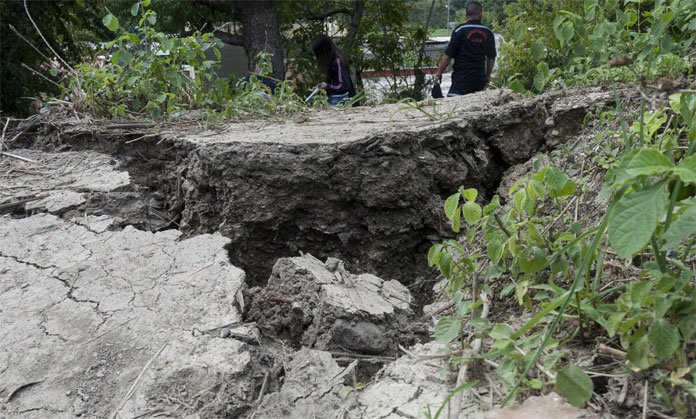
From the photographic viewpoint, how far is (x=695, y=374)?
4.47ft

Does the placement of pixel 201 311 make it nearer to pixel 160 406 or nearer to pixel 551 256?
pixel 160 406

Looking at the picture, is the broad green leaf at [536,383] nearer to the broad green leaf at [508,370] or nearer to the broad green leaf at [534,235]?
the broad green leaf at [508,370]

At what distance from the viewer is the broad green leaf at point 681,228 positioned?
1.38m

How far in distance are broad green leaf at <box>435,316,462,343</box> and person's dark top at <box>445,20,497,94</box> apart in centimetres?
429

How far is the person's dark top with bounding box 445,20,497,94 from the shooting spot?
5.79 meters

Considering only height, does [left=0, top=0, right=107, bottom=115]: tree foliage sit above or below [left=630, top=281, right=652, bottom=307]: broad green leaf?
above

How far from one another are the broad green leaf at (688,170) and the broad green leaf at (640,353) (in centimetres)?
38

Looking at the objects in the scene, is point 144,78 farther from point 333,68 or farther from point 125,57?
point 333,68

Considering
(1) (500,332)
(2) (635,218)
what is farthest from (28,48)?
(2) (635,218)

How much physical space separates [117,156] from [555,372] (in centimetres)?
307

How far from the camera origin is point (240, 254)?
9.90 feet

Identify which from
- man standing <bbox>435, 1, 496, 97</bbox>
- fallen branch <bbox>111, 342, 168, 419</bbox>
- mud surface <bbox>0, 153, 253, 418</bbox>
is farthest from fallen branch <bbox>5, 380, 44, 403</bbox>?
man standing <bbox>435, 1, 496, 97</bbox>

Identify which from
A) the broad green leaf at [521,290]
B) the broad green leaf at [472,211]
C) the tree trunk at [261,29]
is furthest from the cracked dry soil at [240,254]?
the tree trunk at [261,29]

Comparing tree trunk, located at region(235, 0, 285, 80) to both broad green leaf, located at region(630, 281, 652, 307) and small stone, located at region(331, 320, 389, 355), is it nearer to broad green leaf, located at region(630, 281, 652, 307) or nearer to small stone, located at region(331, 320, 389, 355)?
small stone, located at region(331, 320, 389, 355)
